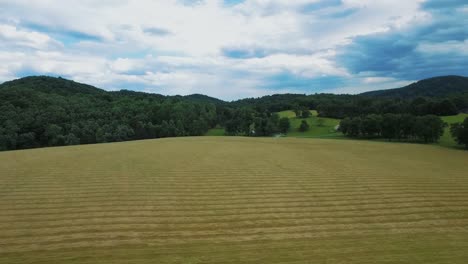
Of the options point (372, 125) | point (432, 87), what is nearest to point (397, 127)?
point (372, 125)

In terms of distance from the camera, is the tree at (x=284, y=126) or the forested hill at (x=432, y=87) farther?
the forested hill at (x=432, y=87)

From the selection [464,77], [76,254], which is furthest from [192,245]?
[464,77]

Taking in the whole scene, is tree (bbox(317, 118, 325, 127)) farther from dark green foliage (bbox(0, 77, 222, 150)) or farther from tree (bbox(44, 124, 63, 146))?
tree (bbox(44, 124, 63, 146))

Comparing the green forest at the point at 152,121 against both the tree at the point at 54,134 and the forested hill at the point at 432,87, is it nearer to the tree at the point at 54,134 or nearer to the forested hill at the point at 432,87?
the tree at the point at 54,134

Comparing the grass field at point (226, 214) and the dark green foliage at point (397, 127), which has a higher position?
the dark green foliage at point (397, 127)

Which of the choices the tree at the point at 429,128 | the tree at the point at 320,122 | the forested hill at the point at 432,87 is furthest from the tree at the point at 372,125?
the forested hill at the point at 432,87

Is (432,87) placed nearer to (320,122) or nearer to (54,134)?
(320,122)
